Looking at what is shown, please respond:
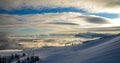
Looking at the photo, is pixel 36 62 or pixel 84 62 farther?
pixel 36 62

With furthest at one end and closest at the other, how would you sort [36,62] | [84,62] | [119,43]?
[36,62] < [119,43] < [84,62]

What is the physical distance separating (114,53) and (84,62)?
38.7 ft

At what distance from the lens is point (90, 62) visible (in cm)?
9250

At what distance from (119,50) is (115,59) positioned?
30.6 ft

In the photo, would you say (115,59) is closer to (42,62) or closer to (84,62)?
(84,62)

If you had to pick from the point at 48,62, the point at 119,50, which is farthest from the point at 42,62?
the point at 119,50

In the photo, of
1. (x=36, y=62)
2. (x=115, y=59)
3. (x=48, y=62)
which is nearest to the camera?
(x=115, y=59)

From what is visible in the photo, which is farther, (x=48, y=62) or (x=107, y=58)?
(x=48, y=62)

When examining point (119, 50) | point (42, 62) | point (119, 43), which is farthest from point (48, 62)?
point (119, 50)

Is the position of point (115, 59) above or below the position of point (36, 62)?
above

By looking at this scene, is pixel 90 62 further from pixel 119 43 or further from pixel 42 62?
pixel 42 62

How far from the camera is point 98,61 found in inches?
3501

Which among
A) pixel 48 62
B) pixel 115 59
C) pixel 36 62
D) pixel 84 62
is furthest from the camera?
pixel 36 62

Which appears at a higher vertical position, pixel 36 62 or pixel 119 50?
pixel 119 50
